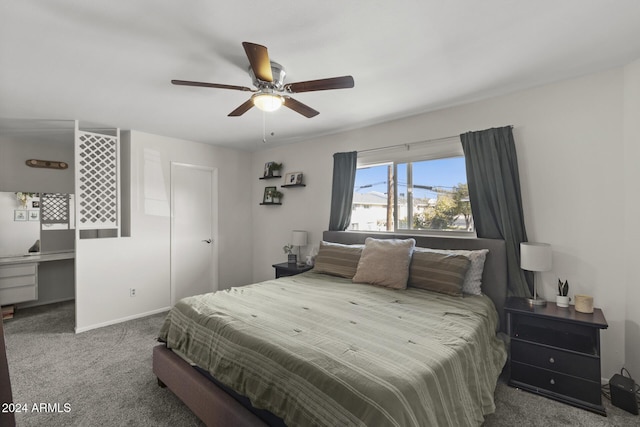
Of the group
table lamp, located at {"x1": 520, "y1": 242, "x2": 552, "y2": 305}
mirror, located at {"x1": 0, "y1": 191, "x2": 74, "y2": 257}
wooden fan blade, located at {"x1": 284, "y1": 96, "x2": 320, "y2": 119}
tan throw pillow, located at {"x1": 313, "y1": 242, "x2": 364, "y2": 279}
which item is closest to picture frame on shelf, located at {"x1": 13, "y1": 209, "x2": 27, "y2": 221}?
mirror, located at {"x1": 0, "y1": 191, "x2": 74, "y2": 257}

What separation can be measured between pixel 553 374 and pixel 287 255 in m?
3.33

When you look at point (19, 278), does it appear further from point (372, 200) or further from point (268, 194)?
point (372, 200)

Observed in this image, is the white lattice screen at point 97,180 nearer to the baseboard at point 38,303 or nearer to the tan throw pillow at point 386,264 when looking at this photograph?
the baseboard at point 38,303

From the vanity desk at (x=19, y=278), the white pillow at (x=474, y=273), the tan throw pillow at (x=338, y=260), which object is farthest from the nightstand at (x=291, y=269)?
the vanity desk at (x=19, y=278)

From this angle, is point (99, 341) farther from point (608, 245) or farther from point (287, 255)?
point (608, 245)

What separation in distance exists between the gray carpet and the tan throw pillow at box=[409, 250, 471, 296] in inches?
31.8

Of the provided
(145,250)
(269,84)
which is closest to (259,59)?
(269,84)

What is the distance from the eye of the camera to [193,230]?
4.52 metres

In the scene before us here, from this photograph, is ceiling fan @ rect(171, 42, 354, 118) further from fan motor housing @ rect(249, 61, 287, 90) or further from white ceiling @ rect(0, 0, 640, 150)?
white ceiling @ rect(0, 0, 640, 150)

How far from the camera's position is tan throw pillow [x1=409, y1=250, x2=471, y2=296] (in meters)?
2.51

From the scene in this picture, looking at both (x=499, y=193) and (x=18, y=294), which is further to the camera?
(x=18, y=294)

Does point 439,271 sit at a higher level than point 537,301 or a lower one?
higher

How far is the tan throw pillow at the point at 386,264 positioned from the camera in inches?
108

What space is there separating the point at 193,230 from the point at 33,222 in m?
2.29
